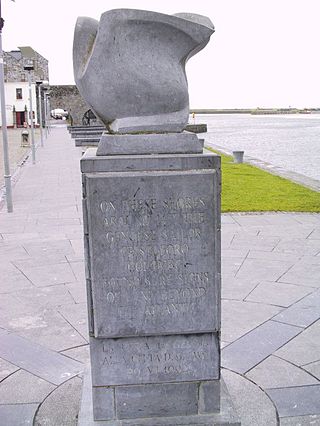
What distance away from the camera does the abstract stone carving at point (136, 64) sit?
3.63 metres

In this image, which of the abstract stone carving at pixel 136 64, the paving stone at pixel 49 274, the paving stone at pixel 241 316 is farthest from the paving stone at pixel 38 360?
the abstract stone carving at pixel 136 64

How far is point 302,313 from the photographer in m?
5.79

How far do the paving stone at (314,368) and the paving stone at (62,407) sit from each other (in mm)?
1899

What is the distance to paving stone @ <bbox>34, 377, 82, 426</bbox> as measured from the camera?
3.98 meters

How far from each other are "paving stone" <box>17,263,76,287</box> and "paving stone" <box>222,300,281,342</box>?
2.10 metres

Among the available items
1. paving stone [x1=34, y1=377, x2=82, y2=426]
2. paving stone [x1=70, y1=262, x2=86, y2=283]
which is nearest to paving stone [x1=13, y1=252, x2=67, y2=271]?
paving stone [x1=70, y1=262, x2=86, y2=283]

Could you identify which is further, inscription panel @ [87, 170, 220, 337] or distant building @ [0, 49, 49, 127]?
distant building @ [0, 49, 49, 127]

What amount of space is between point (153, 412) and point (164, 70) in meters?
2.35

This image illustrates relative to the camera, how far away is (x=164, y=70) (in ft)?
12.3

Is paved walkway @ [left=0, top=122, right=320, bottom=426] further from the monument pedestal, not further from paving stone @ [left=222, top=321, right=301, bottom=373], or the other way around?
the monument pedestal

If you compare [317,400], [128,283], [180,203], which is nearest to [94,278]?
[128,283]

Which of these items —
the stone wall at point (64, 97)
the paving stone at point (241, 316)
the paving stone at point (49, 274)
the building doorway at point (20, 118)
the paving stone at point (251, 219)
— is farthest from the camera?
the stone wall at point (64, 97)

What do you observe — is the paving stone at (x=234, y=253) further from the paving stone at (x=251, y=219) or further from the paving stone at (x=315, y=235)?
the paving stone at (x=251, y=219)

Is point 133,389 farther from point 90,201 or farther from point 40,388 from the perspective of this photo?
point 90,201
